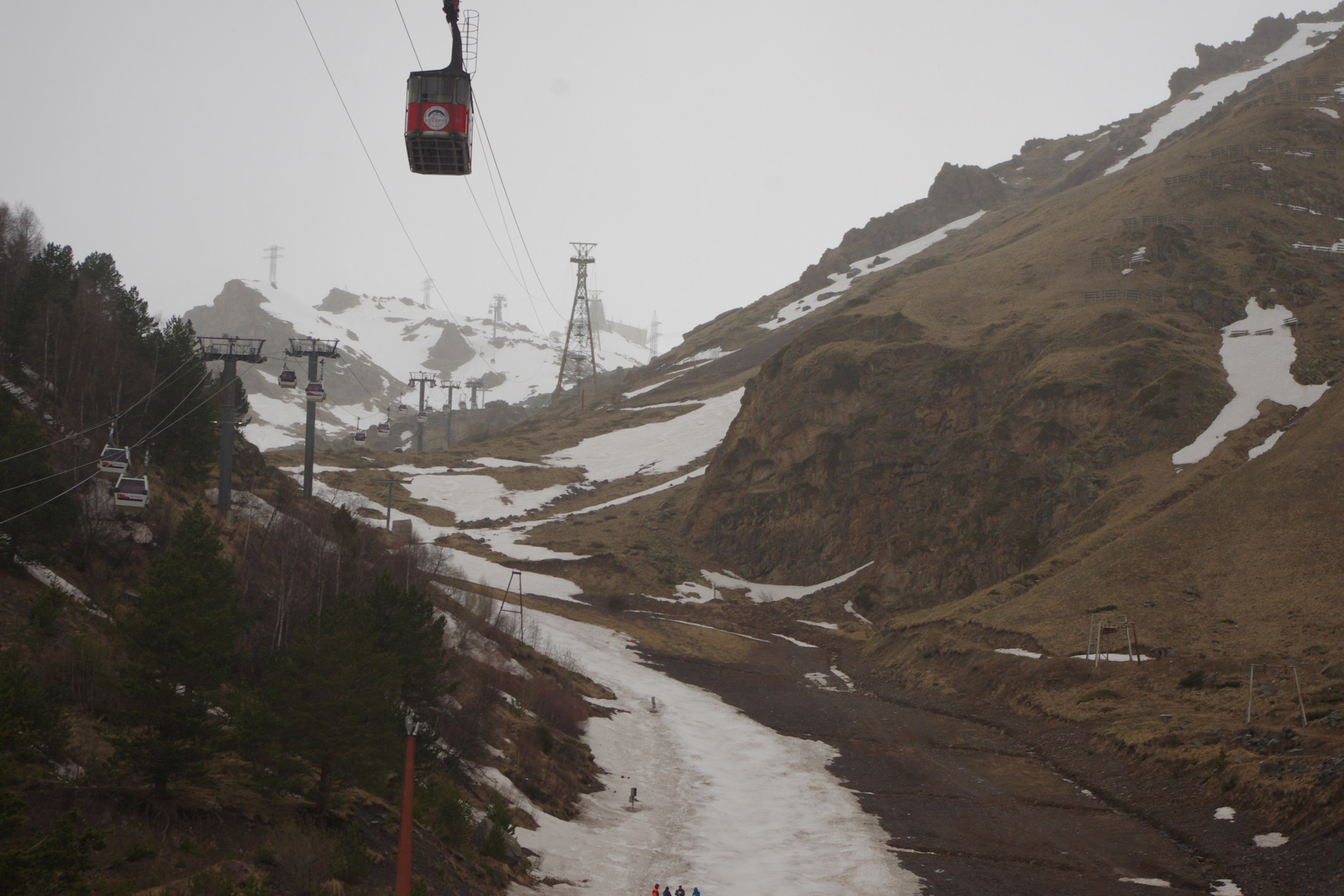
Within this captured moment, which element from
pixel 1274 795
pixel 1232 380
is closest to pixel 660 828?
pixel 1274 795

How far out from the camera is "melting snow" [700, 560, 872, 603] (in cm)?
7038

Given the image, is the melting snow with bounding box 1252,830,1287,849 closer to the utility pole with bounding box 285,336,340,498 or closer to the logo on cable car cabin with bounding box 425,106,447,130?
the logo on cable car cabin with bounding box 425,106,447,130

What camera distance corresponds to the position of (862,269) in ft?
568

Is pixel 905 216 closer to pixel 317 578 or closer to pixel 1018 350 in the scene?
pixel 1018 350

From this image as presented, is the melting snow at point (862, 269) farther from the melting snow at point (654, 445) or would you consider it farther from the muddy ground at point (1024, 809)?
the muddy ground at point (1024, 809)

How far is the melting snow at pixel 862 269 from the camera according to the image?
164 metres

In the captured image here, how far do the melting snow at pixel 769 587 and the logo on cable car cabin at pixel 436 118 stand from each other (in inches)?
2221

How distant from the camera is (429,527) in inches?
3388

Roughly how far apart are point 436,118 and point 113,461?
1495 centimetres

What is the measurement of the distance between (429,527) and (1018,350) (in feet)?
186

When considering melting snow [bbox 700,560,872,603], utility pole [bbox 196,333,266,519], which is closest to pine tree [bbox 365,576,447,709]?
utility pole [bbox 196,333,266,519]

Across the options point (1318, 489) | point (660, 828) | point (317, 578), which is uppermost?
point (1318, 489)

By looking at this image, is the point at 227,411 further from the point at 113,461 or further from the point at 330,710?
the point at 330,710

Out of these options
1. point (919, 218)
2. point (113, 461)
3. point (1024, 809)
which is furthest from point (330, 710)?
point (919, 218)
